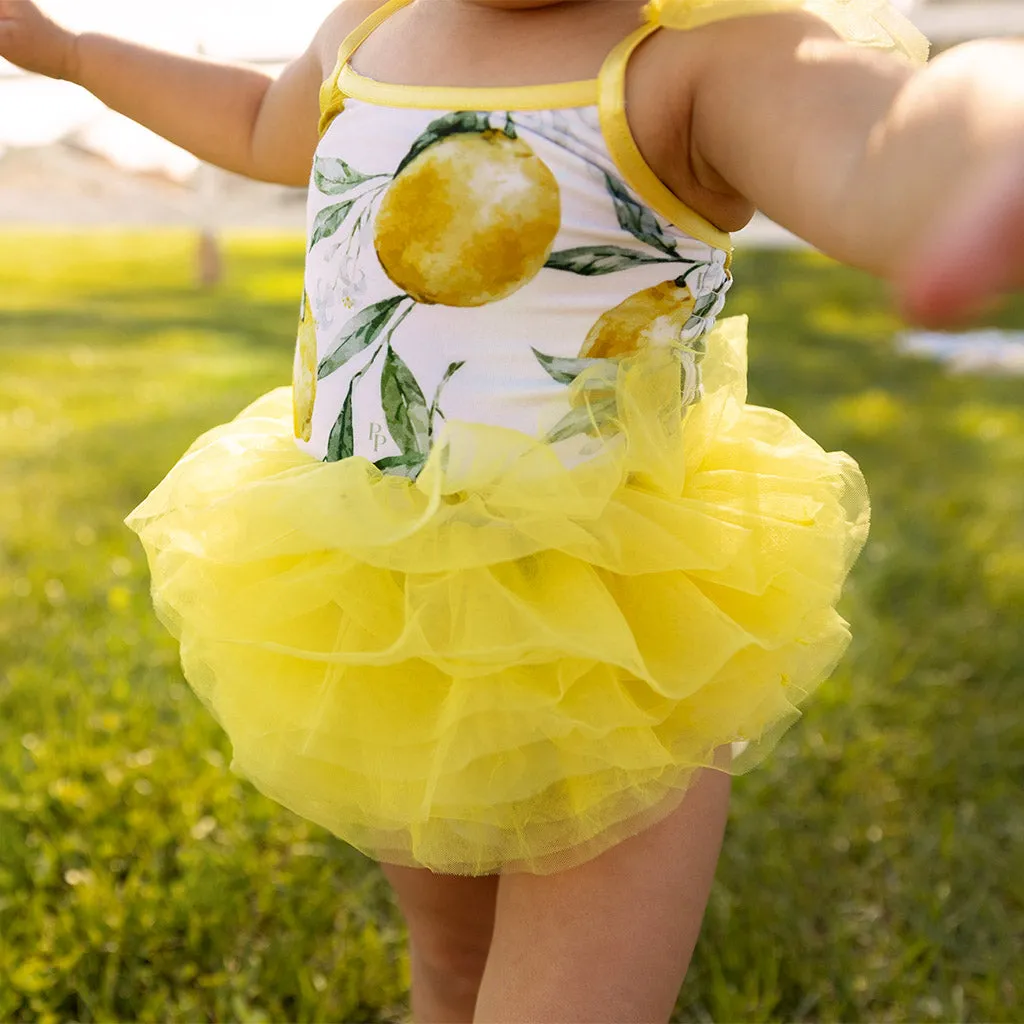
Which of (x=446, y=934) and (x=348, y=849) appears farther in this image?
(x=348, y=849)

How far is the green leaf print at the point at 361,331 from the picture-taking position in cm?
95

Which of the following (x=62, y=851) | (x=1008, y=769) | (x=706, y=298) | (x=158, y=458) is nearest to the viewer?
(x=706, y=298)

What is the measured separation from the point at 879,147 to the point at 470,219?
0.33m

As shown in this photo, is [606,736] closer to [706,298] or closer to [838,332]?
[706,298]

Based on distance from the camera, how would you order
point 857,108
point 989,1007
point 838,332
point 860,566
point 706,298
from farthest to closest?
point 838,332
point 860,566
point 989,1007
point 706,298
point 857,108

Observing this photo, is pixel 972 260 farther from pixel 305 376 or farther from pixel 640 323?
pixel 305 376

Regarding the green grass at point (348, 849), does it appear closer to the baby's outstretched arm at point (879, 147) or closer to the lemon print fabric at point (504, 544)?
the lemon print fabric at point (504, 544)

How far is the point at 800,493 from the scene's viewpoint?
0.97 metres

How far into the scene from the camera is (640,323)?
3.04ft

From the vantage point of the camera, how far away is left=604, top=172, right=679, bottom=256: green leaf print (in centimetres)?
87

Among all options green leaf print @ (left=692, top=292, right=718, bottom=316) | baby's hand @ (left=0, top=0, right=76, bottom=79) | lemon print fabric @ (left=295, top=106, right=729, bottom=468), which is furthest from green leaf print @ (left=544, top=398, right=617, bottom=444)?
baby's hand @ (left=0, top=0, right=76, bottom=79)

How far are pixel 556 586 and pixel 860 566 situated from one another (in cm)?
182

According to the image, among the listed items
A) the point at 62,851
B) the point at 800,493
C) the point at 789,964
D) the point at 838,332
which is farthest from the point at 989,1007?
the point at 838,332

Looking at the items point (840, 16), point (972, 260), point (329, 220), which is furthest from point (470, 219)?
point (972, 260)
